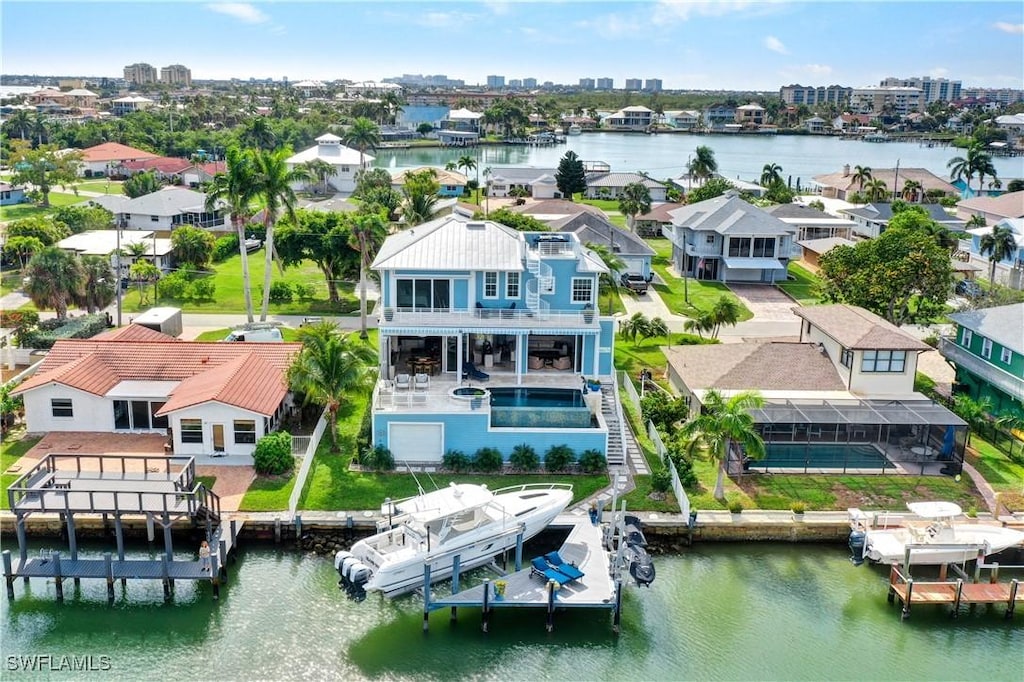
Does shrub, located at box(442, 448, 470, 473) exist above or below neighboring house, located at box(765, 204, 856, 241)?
below

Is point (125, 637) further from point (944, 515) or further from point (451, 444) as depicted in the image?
point (944, 515)

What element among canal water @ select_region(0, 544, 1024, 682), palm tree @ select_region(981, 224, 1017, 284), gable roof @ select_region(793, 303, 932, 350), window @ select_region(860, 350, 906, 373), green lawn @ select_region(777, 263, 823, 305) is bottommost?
canal water @ select_region(0, 544, 1024, 682)

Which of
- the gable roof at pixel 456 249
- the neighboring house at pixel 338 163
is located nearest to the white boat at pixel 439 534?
the gable roof at pixel 456 249

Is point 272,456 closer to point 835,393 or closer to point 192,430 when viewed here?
point 192,430

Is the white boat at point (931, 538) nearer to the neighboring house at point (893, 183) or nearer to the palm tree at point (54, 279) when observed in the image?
the palm tree at point (54, 279)

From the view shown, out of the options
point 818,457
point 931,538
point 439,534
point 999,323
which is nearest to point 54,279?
point 439,534

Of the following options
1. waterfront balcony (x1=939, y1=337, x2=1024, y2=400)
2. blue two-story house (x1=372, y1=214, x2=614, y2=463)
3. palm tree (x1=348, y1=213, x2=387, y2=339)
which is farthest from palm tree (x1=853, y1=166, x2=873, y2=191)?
blue two-story house (x1=372, y1=214, x2=614, y2=463)

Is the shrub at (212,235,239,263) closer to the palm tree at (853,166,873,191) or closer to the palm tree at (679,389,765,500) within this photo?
the palm tree at (679,389,765,500)
